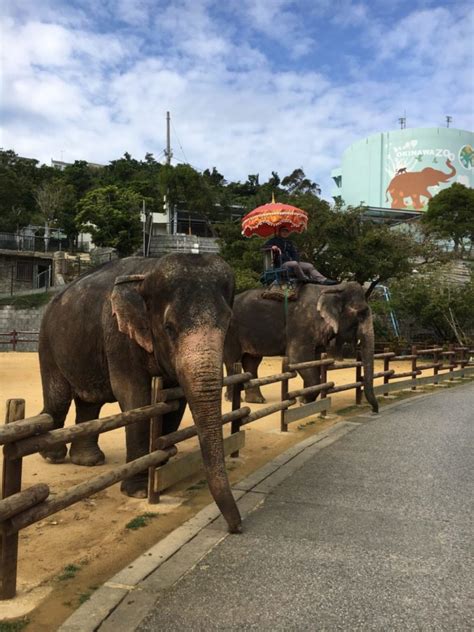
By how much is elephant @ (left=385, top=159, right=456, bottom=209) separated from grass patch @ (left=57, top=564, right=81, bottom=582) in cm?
6613

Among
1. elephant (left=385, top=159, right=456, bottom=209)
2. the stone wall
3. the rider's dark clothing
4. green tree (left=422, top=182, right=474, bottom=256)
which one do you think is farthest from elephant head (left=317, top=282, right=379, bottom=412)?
elephant (left=385, top=159, right=456, bottom=209)

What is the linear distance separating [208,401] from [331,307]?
21.2ft

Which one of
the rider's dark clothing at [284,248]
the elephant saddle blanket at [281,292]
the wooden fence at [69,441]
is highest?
the rider's dark clothing at [284,248]

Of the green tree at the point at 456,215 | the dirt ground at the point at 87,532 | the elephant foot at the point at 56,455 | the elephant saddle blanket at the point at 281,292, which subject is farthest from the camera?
the green tree at the point at 456,215

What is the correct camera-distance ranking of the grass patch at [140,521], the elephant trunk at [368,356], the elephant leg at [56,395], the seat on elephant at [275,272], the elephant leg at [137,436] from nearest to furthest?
the grass patch at [140,521], the elephant leg at [137,436], the elephant leg at [56,395], the elephant trunk at [368,356], the seat on elephant at [275,272]

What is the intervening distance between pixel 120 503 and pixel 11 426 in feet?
7.20

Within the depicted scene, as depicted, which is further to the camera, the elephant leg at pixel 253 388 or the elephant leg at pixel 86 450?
the elephant leg at pixel 253 388

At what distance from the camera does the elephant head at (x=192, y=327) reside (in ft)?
12.2

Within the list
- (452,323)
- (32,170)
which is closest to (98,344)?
(452,323)

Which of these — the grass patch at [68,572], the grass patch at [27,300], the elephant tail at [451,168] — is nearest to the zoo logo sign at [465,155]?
the elephant tail at [451,168]

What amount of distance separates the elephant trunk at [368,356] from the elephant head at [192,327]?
5430mm

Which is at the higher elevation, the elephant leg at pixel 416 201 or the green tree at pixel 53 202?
the elephant leg at pixel 416 201

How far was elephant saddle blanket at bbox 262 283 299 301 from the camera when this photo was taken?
1051 cm

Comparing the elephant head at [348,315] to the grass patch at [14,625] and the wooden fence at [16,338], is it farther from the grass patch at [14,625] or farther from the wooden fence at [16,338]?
the wooden fence at [16,338]
